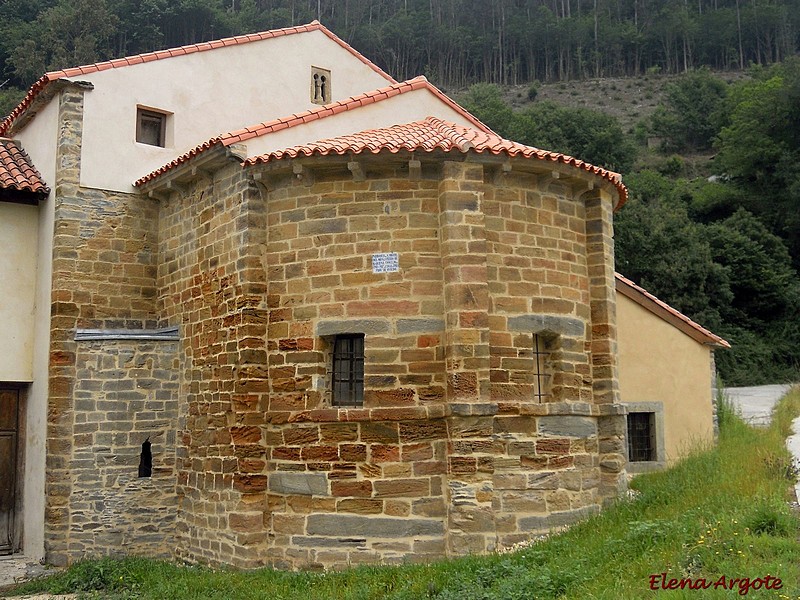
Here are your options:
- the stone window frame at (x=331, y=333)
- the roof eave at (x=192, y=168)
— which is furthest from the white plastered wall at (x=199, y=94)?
the stone window frame at (x=331, y=333)

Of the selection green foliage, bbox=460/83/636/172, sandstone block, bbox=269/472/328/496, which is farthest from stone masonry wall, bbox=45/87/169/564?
green foliage, bbox=460/83/636/172

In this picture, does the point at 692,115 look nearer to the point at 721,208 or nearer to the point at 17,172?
the point at 721,208

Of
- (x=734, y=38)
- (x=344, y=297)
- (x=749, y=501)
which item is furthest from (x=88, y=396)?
(x=734, y=38)

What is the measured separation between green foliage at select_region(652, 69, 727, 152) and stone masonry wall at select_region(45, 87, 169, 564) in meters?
45.3

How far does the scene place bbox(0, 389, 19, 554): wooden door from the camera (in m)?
11.6

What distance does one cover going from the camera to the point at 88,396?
11023mm

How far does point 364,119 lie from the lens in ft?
38.4

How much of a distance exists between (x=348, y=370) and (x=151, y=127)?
5.58 meters

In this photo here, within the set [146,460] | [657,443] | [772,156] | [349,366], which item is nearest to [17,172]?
[146,460]

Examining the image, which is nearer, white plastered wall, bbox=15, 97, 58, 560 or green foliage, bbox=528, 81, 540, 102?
white plastered wall, bbox=15, 97, 58, 560

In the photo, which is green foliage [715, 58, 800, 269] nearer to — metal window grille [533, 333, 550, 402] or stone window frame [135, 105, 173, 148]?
metal window grille [533, 333, 550, 402]

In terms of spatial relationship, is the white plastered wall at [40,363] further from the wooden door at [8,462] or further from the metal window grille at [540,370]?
the metal window grille at [540,370]

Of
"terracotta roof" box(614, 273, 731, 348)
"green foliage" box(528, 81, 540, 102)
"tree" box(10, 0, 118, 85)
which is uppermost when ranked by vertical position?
"green foliage" box(528, 81, 540, 102)

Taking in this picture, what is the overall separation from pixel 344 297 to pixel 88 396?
4267mm
